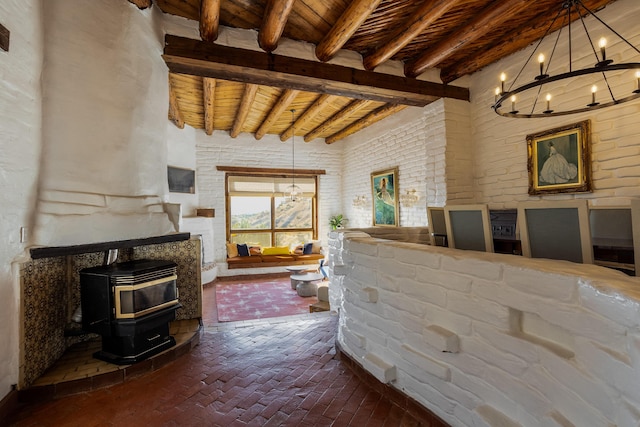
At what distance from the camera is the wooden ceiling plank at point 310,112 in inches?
187

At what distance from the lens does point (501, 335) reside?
1369 millimetres

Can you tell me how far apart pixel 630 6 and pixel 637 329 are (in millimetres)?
3281

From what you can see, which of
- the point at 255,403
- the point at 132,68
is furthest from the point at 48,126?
the point at 255,403

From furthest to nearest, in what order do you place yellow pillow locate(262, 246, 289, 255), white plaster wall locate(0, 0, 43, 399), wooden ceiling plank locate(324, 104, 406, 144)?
yellow pillow locate(262, 246, 289, 255) < wooden ceiling plank locate(324, 104, 406, 144) < white plaster wall locate(0, 0, 43, 399)

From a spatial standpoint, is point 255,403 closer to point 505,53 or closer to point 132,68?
point 132,68

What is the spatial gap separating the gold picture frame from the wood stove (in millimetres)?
3901

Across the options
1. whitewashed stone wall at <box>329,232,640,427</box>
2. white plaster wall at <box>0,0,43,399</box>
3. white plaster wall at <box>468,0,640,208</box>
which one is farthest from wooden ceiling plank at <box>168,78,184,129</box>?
white plaster wall at <box>468,0,640,208</box>

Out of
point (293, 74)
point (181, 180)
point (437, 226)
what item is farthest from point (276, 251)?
point (437, 226)

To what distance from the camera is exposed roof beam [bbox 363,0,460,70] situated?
2.64 m

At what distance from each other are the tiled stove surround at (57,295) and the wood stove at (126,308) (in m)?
0.22

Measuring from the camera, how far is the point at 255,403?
2.00 m

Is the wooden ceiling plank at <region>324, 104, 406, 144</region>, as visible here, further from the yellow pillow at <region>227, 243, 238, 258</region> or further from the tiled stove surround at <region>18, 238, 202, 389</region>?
the tiled stove surround at <region>18, 238, 202, 389</region>

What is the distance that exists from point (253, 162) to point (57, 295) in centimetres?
507

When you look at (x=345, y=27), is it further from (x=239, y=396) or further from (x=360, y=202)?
(x=360, y=202)
